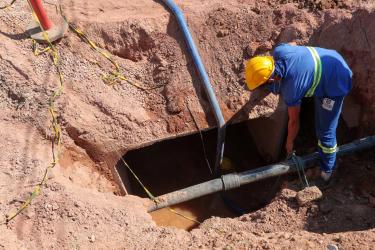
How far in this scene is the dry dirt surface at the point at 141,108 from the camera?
15.3 ft

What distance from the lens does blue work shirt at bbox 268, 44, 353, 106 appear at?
4.68 m

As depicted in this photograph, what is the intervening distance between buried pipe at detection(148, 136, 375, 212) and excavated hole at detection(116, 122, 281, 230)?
2.52ft

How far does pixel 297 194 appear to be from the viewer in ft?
17.3

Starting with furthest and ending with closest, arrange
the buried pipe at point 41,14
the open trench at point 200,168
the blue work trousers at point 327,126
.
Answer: the open trench at point 200,168
the buried pipe at point 41,14
the blue work trousers at point 327,126

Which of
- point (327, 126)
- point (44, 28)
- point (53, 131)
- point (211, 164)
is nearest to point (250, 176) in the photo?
point (327, 126)

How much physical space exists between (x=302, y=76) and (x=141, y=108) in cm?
240

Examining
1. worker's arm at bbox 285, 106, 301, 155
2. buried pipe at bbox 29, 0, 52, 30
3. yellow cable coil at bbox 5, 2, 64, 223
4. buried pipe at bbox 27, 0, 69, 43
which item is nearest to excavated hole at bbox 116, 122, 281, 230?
yellow cable coil at bbox 5, 2, 64, 223

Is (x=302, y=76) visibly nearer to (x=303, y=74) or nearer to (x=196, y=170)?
(x=303, y=74)

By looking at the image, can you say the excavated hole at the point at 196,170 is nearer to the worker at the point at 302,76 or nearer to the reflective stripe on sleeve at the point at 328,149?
the reflective stripe on sleeve at the point at 328,149

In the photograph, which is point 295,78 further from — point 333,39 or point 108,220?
point 108,220

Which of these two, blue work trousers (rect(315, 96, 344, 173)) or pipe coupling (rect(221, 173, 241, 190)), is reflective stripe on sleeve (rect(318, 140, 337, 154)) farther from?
pipe coupling (rect(221, 173, 241, 190))

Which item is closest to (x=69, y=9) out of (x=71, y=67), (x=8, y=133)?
(x=71, y=67)

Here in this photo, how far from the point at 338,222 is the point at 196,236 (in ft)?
5.91

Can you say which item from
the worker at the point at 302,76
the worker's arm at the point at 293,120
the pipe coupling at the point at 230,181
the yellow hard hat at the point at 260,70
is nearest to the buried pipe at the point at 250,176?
the pipe coupling at the point at 230,181
